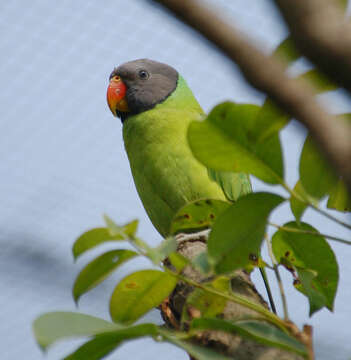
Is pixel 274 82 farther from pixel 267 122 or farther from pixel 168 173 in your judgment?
pixel 168 173

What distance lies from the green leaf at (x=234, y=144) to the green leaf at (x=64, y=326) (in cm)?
23

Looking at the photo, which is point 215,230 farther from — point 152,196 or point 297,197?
point 152,196

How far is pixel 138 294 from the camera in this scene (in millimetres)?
833

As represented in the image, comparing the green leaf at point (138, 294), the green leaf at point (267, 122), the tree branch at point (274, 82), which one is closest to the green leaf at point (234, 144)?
the green leaf at point (267, 122)

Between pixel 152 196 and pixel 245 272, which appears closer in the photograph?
pixel 245 272

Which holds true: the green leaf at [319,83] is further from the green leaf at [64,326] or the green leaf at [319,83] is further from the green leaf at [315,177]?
the green leaf at [64,326]

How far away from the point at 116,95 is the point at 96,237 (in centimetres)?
160

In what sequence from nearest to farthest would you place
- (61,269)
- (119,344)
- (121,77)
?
(119,344) < (121,77) < (61,269)

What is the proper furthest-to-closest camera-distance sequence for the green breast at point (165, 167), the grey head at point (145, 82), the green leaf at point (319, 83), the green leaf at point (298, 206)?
the grey head at point (145, 82) → the green breast at point (165, 167) → the green leaf at point (298, 206) → the green leaf at point (319, 83)

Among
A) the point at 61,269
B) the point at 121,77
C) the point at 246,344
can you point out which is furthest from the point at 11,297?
the point at 246,344

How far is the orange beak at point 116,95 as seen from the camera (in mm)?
2236

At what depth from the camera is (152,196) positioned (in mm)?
1846

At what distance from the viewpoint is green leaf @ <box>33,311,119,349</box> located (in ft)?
1.89

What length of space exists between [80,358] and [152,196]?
1134 mm
